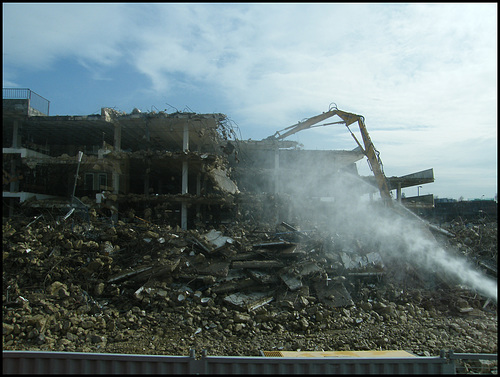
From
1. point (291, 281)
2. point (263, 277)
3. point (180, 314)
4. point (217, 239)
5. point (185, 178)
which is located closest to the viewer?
Answer: point (180, 314)

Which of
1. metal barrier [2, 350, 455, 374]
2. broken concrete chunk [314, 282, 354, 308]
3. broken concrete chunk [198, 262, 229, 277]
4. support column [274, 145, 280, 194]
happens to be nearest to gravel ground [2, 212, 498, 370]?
broken concrete chunk [314, 282, 354, 308]

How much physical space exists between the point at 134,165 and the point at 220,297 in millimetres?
13515

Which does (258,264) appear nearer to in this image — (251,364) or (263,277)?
(263,277)

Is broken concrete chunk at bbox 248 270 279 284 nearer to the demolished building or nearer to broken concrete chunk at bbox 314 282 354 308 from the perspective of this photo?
the demolished building

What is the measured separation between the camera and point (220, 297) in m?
9.57

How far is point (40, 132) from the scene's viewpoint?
21.5 m

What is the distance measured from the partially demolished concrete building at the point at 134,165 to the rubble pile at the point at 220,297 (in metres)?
6.01

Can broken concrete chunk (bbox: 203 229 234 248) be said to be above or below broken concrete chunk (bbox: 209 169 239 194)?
below

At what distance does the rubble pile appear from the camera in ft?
25.3

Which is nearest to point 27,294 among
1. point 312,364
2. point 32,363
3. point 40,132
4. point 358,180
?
point 32,363

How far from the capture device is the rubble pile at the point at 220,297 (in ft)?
25.3

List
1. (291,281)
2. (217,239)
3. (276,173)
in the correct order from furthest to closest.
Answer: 1. (276,173)
2. (217,239)
3. (291,281)

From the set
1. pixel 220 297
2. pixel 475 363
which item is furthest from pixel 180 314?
pixel 475 363

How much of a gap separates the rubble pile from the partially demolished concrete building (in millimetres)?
6008
